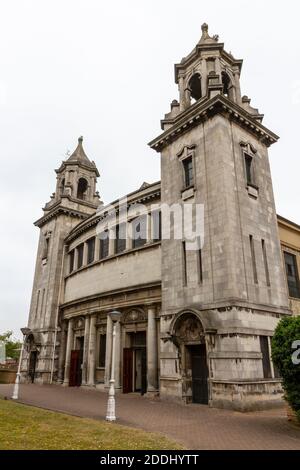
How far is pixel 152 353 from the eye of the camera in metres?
19.3

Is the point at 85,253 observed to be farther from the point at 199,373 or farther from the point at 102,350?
the point at 199,373

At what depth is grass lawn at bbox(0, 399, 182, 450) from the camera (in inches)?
300

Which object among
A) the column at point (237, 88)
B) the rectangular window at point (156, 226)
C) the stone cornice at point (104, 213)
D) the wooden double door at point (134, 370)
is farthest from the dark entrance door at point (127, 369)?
the column at point (237, 88)

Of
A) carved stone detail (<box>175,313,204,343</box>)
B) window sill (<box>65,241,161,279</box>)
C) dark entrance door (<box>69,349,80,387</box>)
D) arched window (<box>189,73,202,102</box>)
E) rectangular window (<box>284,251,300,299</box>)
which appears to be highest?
arched window (<box>189,73,202,102</box>)

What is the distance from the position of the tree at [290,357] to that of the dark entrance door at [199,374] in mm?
5840

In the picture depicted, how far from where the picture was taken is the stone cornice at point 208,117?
62.1 ft

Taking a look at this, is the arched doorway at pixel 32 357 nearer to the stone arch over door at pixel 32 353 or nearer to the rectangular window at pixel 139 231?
the stone arch over door at pixel 32 353

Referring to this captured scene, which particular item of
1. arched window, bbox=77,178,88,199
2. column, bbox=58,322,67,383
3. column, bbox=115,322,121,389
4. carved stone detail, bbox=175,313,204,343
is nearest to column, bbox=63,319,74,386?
column, bbox=58,322,67,383

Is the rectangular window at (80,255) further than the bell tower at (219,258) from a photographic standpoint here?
Yes

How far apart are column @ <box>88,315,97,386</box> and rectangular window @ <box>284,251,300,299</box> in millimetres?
13968

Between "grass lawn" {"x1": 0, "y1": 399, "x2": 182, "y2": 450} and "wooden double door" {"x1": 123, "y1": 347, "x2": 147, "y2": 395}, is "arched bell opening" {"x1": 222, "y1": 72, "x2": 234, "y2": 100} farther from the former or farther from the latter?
"grass lawn" {"x1": 0, "y1": 399, "x2": 182, "y2": 450}

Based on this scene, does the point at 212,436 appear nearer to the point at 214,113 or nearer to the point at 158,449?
the point at 158,449
